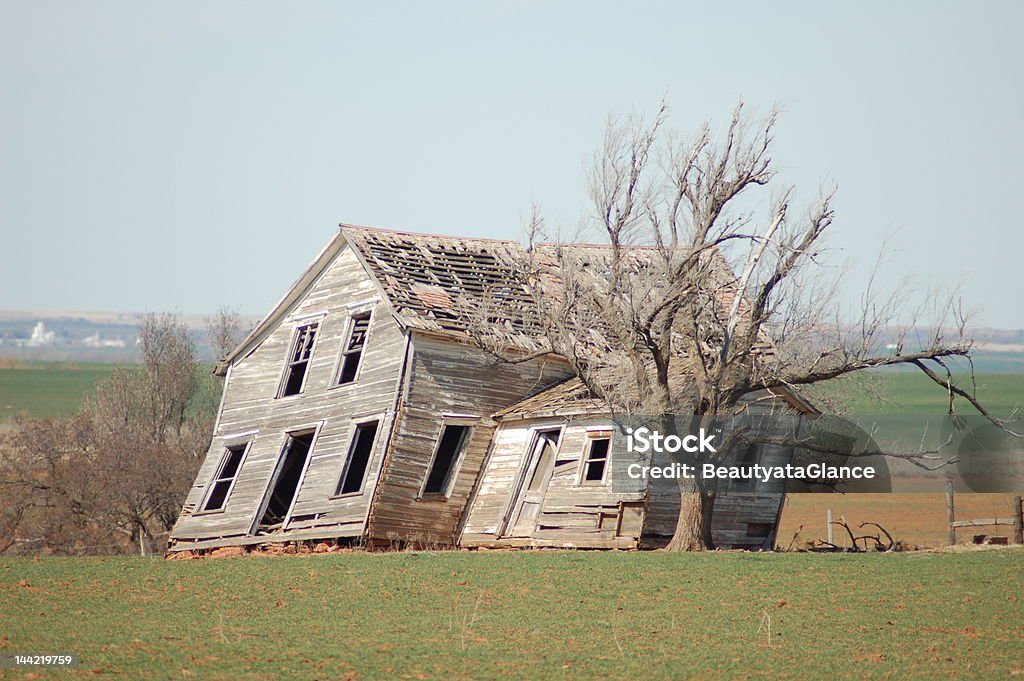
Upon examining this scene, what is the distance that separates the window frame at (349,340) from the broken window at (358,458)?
1129 mm

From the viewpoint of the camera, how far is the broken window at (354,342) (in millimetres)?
29781

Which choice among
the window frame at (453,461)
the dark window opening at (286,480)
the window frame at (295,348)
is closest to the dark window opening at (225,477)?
the dark window opening at (286,480)

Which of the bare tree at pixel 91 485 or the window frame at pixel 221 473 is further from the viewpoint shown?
the bare tree at pixel 91 485

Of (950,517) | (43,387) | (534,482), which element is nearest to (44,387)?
(43,387)

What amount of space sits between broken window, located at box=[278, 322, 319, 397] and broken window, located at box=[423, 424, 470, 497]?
13.0ft

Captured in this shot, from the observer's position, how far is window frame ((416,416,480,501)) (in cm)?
2781

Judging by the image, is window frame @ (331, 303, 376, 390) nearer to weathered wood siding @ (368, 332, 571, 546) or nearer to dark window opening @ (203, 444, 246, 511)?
weathered wood siding @ (368, 332, 571, 546)

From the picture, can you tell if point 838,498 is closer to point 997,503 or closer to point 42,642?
point 997,503

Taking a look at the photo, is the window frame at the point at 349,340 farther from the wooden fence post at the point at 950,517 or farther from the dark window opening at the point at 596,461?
the wooden fence post at the point at 950,517

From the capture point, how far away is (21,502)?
42.9 metres

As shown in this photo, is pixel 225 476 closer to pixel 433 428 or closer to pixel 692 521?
pixel 433 428

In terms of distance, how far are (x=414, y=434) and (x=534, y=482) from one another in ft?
8.74

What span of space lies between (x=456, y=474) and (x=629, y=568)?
6552 millimetres

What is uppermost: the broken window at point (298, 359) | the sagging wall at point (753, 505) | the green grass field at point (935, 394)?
the green grass field at point (935, 394)
